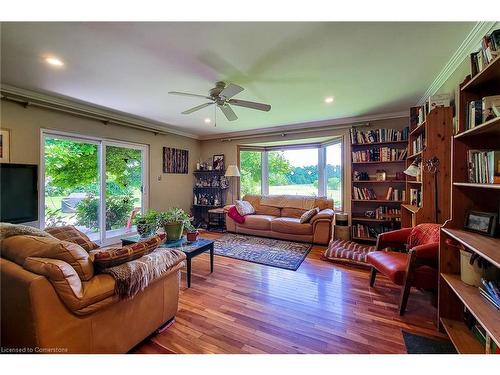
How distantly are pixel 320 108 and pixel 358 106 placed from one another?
1.91 feet

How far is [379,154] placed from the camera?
12.5 feet

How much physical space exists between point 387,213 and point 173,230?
11.7 feet

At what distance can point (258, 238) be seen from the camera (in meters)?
4.29

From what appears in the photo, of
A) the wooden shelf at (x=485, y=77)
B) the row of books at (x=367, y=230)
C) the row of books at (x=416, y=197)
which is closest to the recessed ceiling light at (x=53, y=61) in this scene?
the wooden shelf at (x=485, y=77)

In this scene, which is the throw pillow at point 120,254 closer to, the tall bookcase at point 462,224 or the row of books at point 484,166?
the tall bookcase at point 462,224

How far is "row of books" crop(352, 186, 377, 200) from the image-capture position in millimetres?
3956

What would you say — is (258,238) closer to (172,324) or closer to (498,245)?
(172,324)

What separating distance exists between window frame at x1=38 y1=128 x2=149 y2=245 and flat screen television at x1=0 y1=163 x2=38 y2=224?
0.15 m

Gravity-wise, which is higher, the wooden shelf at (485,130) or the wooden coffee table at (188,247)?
the wooden shelf at (485,130)

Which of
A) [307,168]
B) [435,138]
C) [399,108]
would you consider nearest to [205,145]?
[307,168]

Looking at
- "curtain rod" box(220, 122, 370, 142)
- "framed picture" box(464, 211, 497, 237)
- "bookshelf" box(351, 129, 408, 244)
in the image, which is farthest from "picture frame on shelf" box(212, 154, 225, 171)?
"framed picture" box(464, 211, 497, 237)

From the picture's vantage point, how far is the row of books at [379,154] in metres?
3.67

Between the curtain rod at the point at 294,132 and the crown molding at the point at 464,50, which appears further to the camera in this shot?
the curtain rod at the point at 294,132

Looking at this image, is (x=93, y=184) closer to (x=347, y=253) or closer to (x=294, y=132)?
(x=294, y=132)
